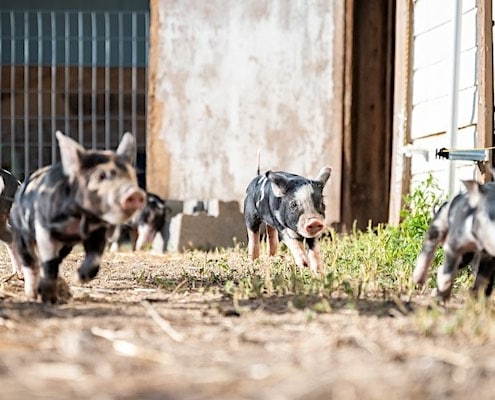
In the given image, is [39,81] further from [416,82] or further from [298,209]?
[298,209]

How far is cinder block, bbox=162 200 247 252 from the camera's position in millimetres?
9961

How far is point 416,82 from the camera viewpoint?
9.16 metres

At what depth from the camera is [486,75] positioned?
285 inches

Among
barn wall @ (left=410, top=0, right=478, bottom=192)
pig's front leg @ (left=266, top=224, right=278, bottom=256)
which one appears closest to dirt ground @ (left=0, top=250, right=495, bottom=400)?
pig's front leg @ (left=266, top=224, right=278, bottom=256)

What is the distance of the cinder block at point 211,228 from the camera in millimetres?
9961

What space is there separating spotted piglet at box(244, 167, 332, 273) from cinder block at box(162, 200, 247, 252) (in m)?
2.87

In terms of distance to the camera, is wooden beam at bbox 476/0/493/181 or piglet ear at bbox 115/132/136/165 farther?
wooden beam at bbox 476/0/493/181

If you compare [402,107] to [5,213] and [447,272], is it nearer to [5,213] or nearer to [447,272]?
[5,213]

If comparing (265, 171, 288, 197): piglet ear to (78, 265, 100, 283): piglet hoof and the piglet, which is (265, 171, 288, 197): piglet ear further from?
(78, 265, 100, 283): piglet hoof

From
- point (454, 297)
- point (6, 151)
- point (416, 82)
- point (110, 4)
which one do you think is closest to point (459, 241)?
point (454, 297)

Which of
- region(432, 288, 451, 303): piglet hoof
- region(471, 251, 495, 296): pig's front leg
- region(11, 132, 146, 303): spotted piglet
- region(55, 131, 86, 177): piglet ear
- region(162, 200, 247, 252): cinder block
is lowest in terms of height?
region(162, 200, 247, 252): cinder block

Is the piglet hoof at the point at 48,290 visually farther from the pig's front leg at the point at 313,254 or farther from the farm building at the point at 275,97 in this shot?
the farm building at the point at 275,97

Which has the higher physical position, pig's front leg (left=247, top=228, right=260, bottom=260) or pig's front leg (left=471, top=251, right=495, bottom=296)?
pig's front leg (left=471, top=251, right=495, bottom=296)

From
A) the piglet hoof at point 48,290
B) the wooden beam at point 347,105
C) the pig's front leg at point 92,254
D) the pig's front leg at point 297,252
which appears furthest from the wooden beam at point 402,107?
the piglet hoof at point 48,290
